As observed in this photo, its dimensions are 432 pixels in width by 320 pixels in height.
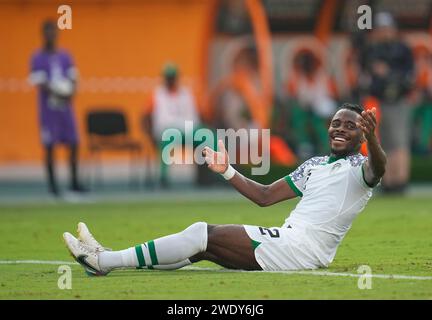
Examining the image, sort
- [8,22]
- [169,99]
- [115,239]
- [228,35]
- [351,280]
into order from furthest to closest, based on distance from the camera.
A: [8,22], [228,35], [169,99], [115,239], [351,280]

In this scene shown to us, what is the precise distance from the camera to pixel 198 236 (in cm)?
988

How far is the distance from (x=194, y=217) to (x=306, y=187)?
6.26 meters

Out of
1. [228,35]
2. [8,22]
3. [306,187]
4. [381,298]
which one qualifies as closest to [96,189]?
[228,35]

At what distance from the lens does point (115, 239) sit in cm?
1373

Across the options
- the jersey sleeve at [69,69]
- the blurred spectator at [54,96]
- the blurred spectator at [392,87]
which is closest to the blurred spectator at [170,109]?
the blurred spectator at [54,96]

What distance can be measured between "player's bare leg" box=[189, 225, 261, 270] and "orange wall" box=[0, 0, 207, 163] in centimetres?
1766

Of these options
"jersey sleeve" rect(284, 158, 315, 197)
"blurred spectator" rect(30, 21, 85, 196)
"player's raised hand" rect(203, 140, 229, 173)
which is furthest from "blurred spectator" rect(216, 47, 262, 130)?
"player's raised hand" rect(203, 140, 229, 173)

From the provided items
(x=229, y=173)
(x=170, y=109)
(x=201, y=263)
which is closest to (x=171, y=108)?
(x=170, y=109)

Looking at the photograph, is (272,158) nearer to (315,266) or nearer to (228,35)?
(228,35)

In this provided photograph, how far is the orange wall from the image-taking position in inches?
1089

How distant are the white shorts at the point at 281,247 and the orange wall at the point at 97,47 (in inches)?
699

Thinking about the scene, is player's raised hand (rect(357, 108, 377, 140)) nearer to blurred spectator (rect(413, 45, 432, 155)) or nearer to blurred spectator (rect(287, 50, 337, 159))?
blurred spectator (rect(287, 50, 337, 159))

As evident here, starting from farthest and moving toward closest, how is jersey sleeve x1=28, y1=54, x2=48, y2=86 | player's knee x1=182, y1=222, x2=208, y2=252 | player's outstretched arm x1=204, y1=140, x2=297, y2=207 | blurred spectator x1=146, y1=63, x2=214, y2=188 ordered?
blurred spectator x1=146, y1=63, x2=214, y2=188
jersey sleeve x1=28, y1=54, x2=48, y2=86
player's outstretched arm x1=204, y1=140, x2=297, y2=207
player's knee x1=182, y1=222, x2=208, y2=252

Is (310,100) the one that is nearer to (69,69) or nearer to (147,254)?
(69,69)
